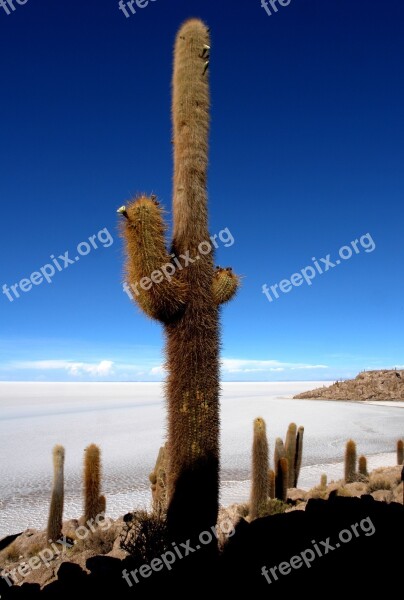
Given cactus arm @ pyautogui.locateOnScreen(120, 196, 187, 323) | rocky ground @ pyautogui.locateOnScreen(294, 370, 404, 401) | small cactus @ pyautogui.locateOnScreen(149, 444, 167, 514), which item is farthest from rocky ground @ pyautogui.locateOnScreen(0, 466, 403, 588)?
rocky ground @ pyautogui.locateOnScreen(294, 370, 404, 401)

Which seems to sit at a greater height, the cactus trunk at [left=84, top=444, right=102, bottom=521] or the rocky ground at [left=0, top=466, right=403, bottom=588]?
the cactus trunk at [left=84, top=444, right=102, bottom=521]

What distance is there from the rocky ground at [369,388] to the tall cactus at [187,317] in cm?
3574

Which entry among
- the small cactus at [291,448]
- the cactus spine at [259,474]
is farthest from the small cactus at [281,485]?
the small cactus at [291,448]

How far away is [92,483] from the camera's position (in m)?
7.20

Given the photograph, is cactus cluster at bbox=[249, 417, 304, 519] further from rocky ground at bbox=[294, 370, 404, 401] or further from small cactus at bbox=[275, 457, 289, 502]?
rocky ground at bbox=[294, 370, 404, 401]

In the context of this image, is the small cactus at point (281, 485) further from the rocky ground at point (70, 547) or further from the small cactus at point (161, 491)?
the small cactus at point (161, 491)

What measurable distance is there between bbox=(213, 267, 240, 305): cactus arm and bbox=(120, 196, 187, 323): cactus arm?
0.48m

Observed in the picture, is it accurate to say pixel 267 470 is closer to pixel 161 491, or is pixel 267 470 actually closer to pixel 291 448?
pixel 161 491

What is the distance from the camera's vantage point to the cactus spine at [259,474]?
719 cm

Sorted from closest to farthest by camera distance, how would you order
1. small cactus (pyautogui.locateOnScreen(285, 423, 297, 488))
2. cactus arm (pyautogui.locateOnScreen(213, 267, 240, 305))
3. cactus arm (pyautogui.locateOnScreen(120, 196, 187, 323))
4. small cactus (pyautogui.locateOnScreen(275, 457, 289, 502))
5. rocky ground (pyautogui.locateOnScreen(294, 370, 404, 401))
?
cactus arm (pyautogui.locateOnScreen(120, 196, 187, 323))
cactus arm (pyautogui.locateOnScreen(213, 267, 240, 305))
small cactus (pyautogui.locateOnScreen(275, 457, 289, 502))
small cactus (pyautogui.locateOnScreen(285, 423, 297, 488))
rocky ground (pyautogui.locateOnScreen(294, 370, 404, 401))

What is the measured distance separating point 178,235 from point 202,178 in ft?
2.43

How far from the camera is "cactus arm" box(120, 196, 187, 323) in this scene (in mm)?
4473

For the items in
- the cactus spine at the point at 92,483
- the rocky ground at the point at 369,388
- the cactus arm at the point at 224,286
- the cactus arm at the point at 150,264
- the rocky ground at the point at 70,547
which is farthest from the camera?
the rocky ground at the point at 369,388

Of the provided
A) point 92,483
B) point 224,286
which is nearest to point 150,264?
point 224,286
